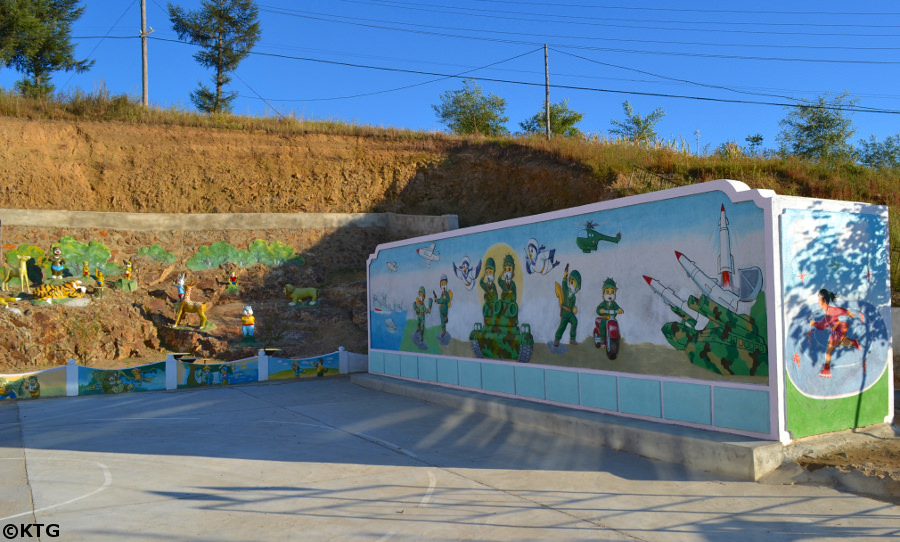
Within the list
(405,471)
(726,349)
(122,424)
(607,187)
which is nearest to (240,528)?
(405,471)

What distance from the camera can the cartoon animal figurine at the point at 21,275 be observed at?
21047mm

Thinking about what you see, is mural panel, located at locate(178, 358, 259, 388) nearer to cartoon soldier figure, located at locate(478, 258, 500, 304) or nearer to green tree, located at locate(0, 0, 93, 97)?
cartoon soldier figure, located at locate(478, 258, 500, 304)

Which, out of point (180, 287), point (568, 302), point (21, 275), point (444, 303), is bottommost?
point (444, 303)

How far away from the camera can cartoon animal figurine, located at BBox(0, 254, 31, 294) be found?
21.0 m

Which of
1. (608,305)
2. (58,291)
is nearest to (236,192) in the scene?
(58,291)

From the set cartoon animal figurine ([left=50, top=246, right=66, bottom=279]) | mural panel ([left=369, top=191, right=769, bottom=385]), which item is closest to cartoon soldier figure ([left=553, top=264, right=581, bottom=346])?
mural panel ([left=369, top=191, right=769, bottom=385])

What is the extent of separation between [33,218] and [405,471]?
20848 mm

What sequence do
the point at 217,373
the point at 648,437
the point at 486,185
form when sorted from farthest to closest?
the point at 486,185, the point at 217,373, the point at 648,437

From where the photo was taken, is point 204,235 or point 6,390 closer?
point 6,390

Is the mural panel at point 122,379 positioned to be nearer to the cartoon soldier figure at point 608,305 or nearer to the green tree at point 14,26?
the cartoon soldier figure at point 608,305

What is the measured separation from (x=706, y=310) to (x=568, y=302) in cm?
281

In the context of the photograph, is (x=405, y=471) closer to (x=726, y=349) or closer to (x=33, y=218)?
(x=726, y=349)

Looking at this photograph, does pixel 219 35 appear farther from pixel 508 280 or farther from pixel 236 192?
pixel 508 280

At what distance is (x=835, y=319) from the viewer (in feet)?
28.7
